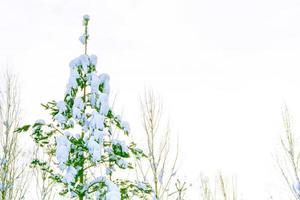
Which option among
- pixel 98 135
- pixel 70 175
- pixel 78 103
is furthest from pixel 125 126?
pixel 70 175

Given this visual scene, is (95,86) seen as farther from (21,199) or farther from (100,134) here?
(21,199)

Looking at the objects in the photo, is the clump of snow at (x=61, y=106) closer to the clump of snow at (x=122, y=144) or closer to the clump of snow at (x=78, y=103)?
the clump of snow at (x=78, y=103)

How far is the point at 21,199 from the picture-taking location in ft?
41.1

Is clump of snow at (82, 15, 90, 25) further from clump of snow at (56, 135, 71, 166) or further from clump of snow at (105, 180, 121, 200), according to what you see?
clump of snow at (105, 180, 121, 200)

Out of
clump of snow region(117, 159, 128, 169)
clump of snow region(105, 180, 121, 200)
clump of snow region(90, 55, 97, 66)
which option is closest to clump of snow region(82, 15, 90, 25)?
clump of snow region(90, 55, 97, 66)

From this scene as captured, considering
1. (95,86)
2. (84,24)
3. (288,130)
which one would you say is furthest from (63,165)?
(288,130)

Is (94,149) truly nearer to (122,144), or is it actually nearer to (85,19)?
(122,144)

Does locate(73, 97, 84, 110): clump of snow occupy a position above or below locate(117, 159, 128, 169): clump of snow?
above

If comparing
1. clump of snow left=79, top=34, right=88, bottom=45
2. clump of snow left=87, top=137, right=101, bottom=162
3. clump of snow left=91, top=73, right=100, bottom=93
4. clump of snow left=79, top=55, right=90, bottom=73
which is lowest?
clump of snow left=87, top=137, right=101, bottom=162

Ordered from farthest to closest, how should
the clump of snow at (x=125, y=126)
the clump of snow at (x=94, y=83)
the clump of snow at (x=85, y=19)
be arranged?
the clump of snow at (x=85, y=19), the clump of snow at (x=125, y=126), the clump of snow at (x=94, y=83)

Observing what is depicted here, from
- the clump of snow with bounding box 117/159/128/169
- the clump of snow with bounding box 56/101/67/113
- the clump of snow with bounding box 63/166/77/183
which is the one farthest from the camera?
the clump of snow with bounding box 117/159/128/169

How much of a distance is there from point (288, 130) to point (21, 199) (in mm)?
10047

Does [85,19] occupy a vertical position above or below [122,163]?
above

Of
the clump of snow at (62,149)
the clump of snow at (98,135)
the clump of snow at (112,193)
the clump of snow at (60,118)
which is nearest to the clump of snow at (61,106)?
the clump of snow at (60,118)
